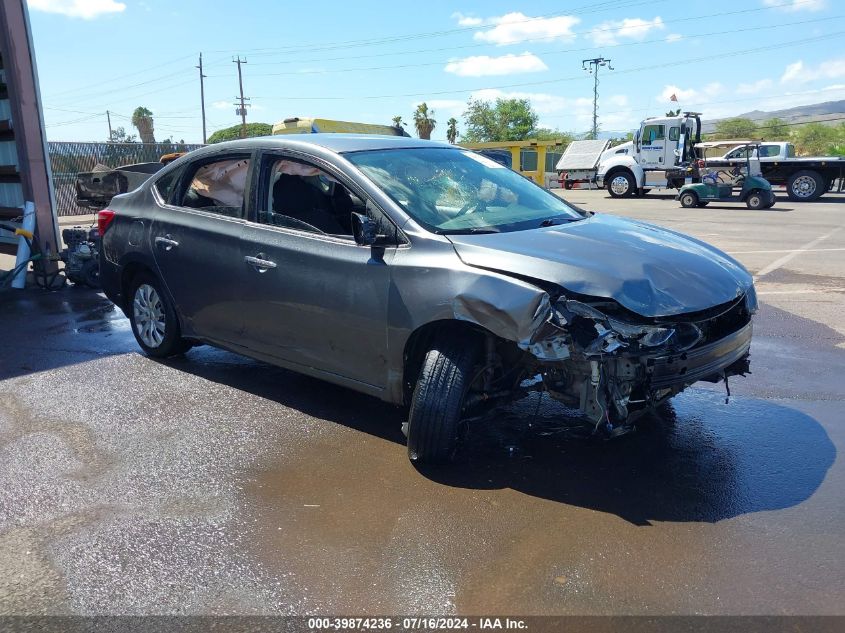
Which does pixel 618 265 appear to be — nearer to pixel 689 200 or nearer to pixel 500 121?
pixel 689 200

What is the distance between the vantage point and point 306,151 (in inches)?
178

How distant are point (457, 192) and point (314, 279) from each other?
104 centimetres

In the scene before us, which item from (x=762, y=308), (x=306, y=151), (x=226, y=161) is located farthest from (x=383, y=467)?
(x=762, y=308)

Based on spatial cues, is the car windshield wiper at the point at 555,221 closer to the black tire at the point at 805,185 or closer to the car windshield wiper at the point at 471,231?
the car windshield wiper at the point at 471,231

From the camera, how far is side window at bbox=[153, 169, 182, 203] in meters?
5.47

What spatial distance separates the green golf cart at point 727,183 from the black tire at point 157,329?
20.3 meters

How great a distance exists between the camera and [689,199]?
22828 millimetres

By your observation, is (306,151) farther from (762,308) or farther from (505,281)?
(762,308)

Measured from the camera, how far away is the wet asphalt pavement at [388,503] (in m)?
2.80

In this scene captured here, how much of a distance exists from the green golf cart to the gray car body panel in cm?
1929

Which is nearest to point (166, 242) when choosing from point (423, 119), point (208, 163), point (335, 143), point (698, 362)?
point (208, 163)

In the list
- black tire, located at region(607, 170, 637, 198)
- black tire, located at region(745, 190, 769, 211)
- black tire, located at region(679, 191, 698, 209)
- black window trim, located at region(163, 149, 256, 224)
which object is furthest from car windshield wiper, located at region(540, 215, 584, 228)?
black tire, located at region(607, 170, 637, 198)

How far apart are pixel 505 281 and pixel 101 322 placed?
543cm

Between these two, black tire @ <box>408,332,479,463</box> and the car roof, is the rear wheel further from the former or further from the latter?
black tire @ <box>408,332,479,463</box>
